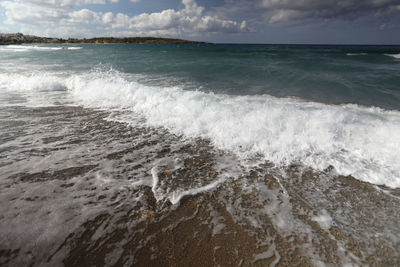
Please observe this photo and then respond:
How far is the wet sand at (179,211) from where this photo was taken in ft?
7.22

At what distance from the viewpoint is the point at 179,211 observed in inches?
109

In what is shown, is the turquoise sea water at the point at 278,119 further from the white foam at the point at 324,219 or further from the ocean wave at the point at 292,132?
the white foam at the point at 324,219

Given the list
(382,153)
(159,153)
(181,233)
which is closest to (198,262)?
(181,233)

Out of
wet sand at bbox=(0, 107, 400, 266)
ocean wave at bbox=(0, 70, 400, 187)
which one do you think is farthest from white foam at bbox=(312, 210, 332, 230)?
ocean wave at bbox=(0, 70, 400, 187)

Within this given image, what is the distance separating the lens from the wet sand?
2.20 m

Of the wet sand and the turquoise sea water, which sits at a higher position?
the turquoise sea water

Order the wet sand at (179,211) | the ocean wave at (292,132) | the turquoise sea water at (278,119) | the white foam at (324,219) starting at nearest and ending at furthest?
the wet sand at (179,211), the white foam at (324,219), the ocean wave at (292,132), the turquoise sea water at (278,119)

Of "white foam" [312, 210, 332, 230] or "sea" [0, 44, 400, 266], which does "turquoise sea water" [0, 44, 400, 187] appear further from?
"white foam" [312, 210, 332, 230]

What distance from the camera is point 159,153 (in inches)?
168

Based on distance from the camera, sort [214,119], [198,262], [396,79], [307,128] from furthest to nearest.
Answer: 1. [396,79]
2. [214,119]
3. [307,128]
4. [198,262]

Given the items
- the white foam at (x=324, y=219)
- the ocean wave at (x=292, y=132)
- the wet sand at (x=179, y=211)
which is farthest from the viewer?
the ocean wave at (x=292, y=132)

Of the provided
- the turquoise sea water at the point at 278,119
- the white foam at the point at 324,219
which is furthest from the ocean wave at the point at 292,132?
the white foam at the point at 324,219

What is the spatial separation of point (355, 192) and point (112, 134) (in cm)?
526

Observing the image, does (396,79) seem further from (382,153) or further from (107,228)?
(107,228)
